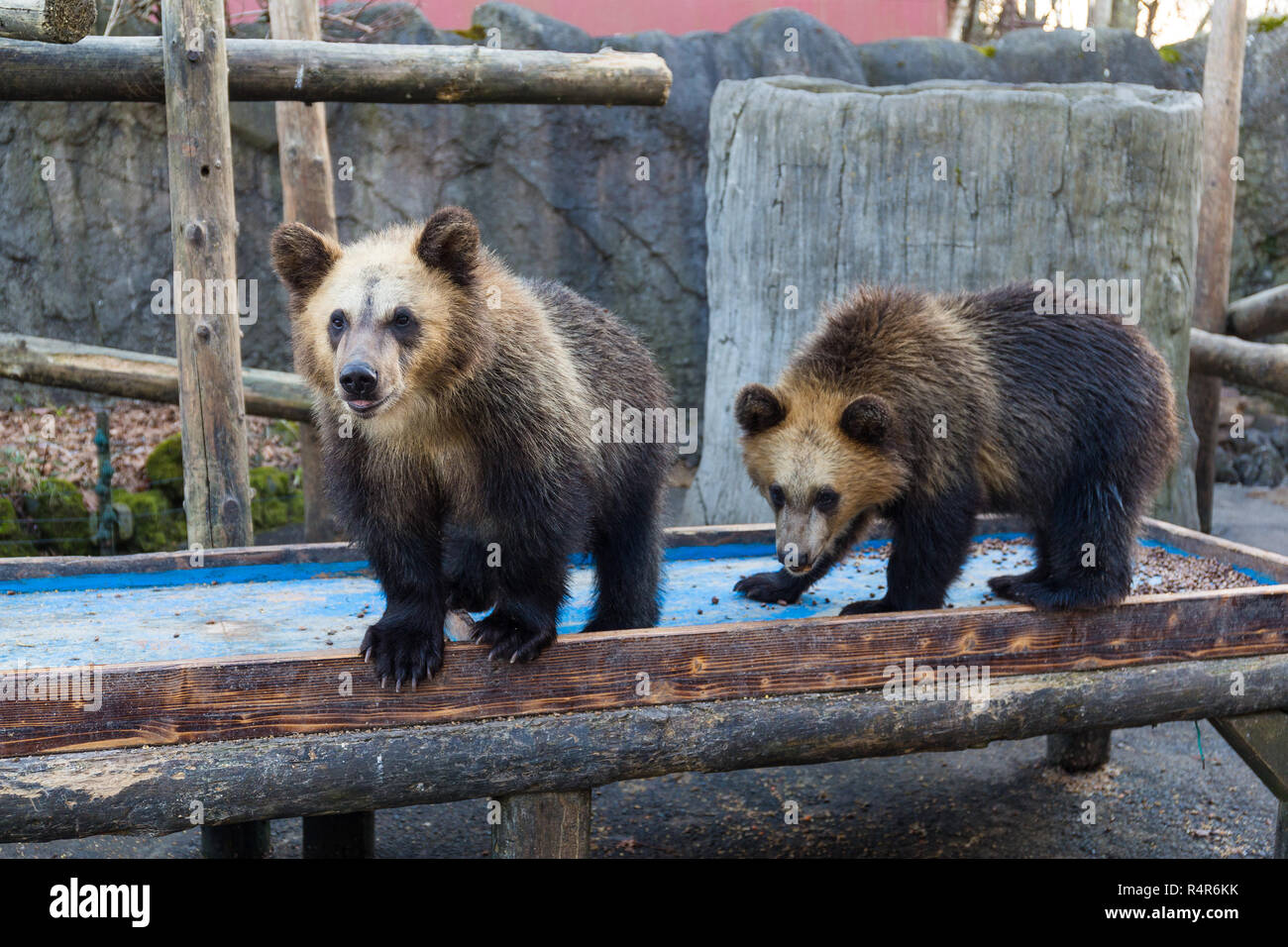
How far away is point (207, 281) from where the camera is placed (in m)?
4.89

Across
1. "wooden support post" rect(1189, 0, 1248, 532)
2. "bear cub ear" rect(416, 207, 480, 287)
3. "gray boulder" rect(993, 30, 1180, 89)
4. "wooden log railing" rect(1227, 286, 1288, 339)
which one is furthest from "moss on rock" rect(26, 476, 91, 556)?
"gray boulder" rect(993, 30, 1180, 89)

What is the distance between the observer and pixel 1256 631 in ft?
12.9

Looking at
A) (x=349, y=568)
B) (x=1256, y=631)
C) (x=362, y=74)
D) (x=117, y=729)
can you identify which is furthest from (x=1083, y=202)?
(x=117, y=729)

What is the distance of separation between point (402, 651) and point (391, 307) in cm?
89

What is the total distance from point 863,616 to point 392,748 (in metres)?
1.41

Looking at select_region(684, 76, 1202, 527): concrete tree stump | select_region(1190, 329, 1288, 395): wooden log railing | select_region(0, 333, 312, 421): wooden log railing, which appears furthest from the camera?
select_region(1190, 329, 1288, 395): wooden log railing

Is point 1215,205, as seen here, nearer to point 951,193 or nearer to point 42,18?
point 951,193

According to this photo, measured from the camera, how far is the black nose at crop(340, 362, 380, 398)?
2941 millimetres

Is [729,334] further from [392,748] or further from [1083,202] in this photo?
[392,748]

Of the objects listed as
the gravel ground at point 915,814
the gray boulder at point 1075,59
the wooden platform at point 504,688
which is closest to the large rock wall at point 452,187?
the gray boulder at point 1075,59

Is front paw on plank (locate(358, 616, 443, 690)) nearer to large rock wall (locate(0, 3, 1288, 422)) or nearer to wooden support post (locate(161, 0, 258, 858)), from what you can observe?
wooden support post (locate(161, 0, 258, 858))

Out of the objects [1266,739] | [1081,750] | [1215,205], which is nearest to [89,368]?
[1081,750]

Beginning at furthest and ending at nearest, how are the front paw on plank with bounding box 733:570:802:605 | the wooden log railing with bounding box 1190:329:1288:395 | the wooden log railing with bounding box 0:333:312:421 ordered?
the wooden log railing with bounding box 1190:329:1288:395 < the wooden log railing with bounding box 0:333:312:421 < the front paw on plank with bounding box 733:570:802:605

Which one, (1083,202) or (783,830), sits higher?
(1083,202)
